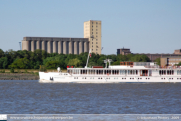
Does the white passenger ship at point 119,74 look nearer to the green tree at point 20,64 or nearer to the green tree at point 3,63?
the green tree at point 20,64

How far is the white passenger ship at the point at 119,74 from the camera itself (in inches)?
3004

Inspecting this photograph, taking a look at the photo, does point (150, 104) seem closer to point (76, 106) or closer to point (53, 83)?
point (76, 106)

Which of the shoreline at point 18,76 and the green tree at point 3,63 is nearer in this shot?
the shoreline at point 18,76

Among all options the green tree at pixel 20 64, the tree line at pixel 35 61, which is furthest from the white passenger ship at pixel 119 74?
the green tree at pixel 20 64

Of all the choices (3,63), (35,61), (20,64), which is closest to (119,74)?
(20,64)

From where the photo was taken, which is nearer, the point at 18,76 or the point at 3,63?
the point at 18,76

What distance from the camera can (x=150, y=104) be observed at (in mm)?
39531

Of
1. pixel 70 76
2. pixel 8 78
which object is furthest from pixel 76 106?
pixel 8 78

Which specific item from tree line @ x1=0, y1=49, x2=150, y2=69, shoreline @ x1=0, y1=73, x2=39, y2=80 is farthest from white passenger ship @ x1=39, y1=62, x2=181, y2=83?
tree line @ x1=0, y1=49, x2=150, y2=69

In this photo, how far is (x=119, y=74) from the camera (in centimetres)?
7762

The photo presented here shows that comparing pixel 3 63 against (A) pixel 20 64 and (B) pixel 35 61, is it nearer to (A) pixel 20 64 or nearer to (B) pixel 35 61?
(A) pixel 20 64

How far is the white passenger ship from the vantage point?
76312mm

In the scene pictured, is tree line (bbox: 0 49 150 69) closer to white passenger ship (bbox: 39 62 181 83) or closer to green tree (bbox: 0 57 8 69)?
green tree (bbox: 0 57 8 69)

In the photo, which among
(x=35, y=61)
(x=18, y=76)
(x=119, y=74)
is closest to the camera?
(x=119, y=74)
